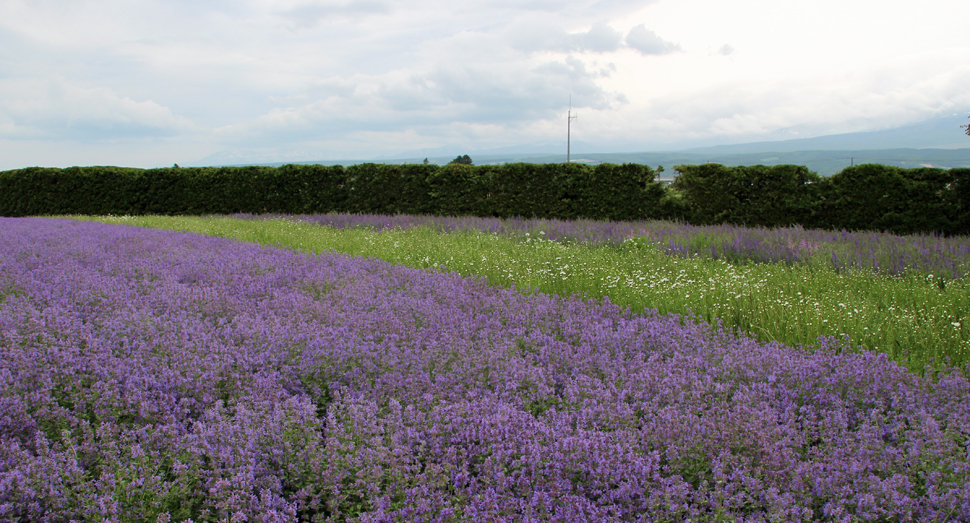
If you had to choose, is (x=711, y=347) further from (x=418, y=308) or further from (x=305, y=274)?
(x=305, y=274)

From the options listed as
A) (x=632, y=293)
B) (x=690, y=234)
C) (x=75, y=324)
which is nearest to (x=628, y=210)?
(x=690, y=234)

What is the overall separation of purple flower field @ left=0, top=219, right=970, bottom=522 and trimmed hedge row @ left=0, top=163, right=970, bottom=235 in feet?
33.3

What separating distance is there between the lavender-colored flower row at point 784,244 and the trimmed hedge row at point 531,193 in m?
3.02

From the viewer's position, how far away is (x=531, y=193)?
14.5 metres

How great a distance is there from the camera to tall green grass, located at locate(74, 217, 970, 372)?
3738 millimetres

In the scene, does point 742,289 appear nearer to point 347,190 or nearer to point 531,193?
point 531,193

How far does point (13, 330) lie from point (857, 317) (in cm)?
535

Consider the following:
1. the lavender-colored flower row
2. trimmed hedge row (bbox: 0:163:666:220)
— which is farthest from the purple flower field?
trimmed hedge row (bbox: 0:163:666:220)

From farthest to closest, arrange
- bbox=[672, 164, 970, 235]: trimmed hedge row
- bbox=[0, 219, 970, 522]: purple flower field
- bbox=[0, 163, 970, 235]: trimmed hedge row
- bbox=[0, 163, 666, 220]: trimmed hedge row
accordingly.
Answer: bbox=[0, 163, 666, 220]: trimmed hedge row, bbox=[0, 163, 970, 235]: trimmed hedge row, bbox=[672, 164, 970, 235]: trimmed hedge row, bbox=[0, 219, 970, 522]: purple flower field

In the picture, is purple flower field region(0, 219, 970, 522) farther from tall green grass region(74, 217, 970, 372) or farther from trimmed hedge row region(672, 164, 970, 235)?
trimmed hedge row region(672, 164, 970, 235)

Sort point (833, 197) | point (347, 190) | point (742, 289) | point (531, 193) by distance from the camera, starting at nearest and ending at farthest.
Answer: point (742, 289)
point (833, 197)
point (531, 193)
point (347, 190)

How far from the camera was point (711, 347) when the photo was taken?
3.21 meters

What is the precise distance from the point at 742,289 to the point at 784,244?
134 inches

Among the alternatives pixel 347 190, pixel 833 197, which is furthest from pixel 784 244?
pixel 347 190
